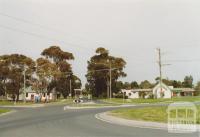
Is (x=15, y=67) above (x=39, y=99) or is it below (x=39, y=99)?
above

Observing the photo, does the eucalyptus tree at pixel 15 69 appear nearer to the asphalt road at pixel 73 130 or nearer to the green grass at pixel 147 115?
the green grass at pixel 147 115

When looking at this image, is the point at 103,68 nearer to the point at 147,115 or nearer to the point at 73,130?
the point at 147,115

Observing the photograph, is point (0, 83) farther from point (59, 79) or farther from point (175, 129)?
point (175, 129)

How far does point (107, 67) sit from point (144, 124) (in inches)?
3390

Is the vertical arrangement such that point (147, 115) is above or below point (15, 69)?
below

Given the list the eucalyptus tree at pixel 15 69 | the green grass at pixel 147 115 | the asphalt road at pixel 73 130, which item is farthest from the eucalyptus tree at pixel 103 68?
the asphalt road at pixel 73 130

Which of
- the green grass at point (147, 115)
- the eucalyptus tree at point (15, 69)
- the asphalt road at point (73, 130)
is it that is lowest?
the asphalt road at point (73, 130)

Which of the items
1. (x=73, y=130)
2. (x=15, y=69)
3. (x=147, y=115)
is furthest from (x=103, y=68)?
(x=73, y=130)

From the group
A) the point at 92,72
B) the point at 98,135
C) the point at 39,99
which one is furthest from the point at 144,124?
the point at 92,72

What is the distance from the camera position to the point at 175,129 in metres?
19.9

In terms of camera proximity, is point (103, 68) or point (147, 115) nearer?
point (147, 115)

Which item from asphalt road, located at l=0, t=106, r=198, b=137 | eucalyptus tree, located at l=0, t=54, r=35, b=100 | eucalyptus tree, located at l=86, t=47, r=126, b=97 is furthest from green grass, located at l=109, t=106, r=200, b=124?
eucalyptus tree, located at l=86, t=47, r=126, b=97

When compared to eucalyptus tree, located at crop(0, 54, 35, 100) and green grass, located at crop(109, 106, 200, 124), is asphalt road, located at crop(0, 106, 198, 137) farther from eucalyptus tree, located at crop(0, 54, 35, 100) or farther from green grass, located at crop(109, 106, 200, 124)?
eucalyptus tree, located at crop(0, 54, 35, 100)

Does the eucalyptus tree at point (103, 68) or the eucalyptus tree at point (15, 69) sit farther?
the eucalyptus tree at point (103, 68)
